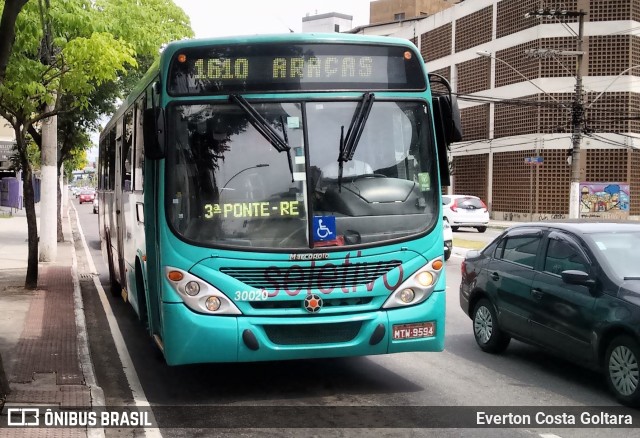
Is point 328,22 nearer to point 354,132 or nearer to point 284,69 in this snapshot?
point 284,69

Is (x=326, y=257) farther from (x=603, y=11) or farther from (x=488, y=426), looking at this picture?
(x=603, y=11)

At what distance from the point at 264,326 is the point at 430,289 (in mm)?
1523

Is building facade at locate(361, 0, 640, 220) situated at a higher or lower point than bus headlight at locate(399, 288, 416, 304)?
higher

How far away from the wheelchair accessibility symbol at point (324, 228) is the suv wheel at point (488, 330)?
9.84 feet

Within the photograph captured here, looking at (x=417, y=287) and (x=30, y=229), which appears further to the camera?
(x=30, y=229)

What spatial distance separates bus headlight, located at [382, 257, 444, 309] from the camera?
6.61 m

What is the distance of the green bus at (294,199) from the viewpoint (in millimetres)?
6328

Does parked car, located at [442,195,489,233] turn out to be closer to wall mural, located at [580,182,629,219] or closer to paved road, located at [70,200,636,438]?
wall mural, located at [580,182,629,219]

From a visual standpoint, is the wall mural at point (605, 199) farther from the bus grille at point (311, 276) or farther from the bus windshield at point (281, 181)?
the bus grille at point (311, 276)

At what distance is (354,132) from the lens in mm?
6688

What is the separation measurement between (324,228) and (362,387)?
5.67 ft

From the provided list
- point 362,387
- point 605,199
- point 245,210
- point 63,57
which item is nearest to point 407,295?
point 362,387

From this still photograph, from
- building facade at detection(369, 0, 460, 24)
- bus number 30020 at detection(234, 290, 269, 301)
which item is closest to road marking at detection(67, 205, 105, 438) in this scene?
bus number 30020 at detection(234, 290, 269, 301)

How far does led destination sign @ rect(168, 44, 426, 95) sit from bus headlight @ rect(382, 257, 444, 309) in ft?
5.44
